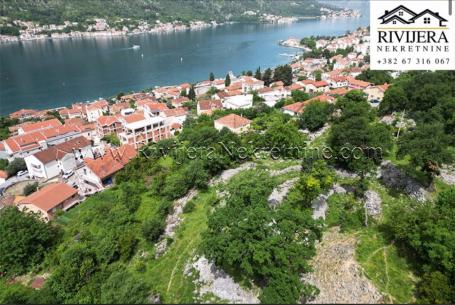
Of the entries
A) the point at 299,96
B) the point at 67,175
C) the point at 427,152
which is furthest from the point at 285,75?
the point at 427,152

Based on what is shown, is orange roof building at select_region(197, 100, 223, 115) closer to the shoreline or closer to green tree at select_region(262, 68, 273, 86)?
green tree at select_region(262, 68, 273, 86)

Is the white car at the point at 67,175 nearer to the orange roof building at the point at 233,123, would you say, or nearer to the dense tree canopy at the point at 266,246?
the orange roof building at the point at 233,123

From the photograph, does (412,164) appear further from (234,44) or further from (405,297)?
(234,44)

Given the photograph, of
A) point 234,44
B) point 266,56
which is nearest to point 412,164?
point 266,56

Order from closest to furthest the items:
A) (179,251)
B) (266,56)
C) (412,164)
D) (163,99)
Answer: (179,251) < (412,164) < (163,99) < (266,56)

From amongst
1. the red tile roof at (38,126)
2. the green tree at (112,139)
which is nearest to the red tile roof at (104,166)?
the green tree at (112,139)

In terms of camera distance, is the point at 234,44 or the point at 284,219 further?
the point at 234,44

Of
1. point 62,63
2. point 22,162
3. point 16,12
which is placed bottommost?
point 22,162
